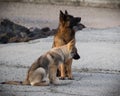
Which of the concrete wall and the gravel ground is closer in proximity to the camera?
the gravel ground

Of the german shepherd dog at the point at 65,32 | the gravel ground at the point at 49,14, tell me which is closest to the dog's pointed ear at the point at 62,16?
the german shepherd dog at the point at 65,32

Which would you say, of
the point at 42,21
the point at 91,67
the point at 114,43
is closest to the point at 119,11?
the point at 42,21

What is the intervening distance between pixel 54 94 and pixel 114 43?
22.4 feet

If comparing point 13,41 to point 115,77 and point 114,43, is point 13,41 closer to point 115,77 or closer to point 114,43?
point 114,43

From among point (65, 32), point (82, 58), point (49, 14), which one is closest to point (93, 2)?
point (49, 14)

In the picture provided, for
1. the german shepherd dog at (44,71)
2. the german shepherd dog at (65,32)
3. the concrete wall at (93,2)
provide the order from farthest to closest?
the concrete wall at (93,2) → the german shepherd dog at (65,32) → the german shepherd dog at (44,71)

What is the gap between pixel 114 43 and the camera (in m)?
14.9

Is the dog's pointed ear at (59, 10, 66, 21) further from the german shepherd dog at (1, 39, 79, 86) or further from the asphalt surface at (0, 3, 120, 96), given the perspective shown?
the asphalt surface at (0, 3, 120, 96)

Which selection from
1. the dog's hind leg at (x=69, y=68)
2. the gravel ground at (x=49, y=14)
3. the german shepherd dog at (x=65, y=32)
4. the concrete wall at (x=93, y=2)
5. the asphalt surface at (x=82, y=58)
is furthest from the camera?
the concrete wall at (x=93, y=2)

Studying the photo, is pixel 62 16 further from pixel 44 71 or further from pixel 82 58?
pixel 82 58

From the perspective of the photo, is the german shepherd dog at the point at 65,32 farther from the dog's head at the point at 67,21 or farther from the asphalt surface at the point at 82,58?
the asphalt surface at the point at 82,58

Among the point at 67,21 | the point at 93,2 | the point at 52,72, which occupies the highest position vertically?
the point at 93,2

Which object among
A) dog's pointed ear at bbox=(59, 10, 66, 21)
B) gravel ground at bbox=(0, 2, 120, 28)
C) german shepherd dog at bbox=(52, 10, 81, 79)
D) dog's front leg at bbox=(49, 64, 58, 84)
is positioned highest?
gravel ground at bbox=(0, 2, 120, 28)

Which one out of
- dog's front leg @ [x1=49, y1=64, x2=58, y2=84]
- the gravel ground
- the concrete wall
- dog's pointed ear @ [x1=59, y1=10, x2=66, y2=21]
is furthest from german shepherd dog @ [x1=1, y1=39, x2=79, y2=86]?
the concrete wall
